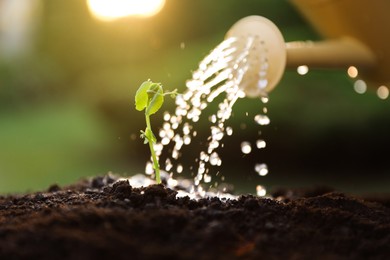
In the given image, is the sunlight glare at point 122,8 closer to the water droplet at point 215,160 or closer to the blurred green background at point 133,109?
the blurred green background at point 133,109

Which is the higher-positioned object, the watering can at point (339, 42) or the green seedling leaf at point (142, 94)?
the watering can at point (339, 42)

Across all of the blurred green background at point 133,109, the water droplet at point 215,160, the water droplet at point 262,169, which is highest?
the blurred green background at point 133,109

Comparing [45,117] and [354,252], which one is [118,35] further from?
[354,252]

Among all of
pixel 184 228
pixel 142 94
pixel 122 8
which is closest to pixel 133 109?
pixel 122 8

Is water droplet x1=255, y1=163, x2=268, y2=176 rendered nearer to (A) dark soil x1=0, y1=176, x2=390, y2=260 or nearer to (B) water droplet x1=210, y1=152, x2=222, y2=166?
(B) water droplet x1=210, y1=152, x2=222, y2=166

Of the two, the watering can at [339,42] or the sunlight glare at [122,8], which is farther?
the sunlight glare at [122,8]

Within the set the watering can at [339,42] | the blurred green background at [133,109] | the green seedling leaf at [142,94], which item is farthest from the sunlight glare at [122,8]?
the green seedling leaf at [142,94]
